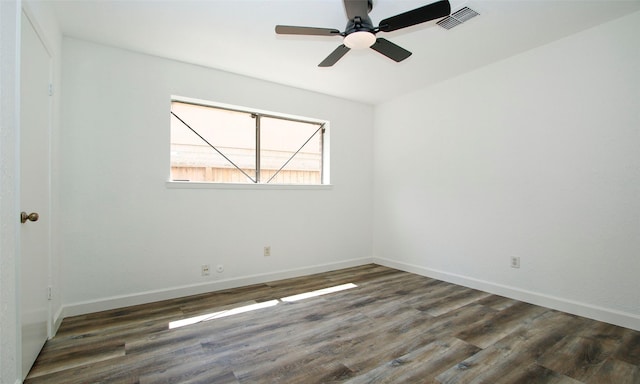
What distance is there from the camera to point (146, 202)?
10.2 ft

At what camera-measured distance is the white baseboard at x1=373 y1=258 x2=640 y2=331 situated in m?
2.55

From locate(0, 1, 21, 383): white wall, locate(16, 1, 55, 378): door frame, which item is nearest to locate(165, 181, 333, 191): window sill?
locate(16, 1, 55, 378): door frame

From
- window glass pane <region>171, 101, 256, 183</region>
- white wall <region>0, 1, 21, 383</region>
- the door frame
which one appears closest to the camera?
white wall <region>0, 1, 21, 383</region>

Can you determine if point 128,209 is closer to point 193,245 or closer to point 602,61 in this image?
point 193,245

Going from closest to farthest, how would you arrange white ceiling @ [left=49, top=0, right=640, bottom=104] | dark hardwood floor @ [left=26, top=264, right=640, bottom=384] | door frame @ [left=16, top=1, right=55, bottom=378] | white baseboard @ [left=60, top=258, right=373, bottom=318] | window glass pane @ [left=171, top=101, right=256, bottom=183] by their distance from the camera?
1. door frame @ [left=16, top=1, right=55, bottom=378]
2. dark hardwood floor @ [left=26, top=264, right=640, bottom=384]
3. white ceiling @ [left=49, top=0, right=640, bottom=104]
4. white baseboard @ [left=60, top=258, right=373, bottom=318]
5. window glass pane @ [left=171, top=101, right=256, bottom=183]

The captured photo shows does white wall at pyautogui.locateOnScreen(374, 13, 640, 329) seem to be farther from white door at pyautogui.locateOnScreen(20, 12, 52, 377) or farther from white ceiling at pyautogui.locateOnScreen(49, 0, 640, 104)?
white door at pyautogui.locateOnScreen(20, 12, 52, 377)

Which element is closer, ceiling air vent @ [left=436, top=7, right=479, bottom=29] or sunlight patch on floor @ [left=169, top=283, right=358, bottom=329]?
ceiling air vent @ [left=436, top=7, right=479, bottom=29]

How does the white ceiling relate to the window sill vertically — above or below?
above

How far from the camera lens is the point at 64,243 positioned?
2752mm

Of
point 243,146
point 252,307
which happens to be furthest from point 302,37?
point 252,307

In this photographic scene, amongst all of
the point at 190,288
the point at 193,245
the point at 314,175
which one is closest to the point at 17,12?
the point at 193,245

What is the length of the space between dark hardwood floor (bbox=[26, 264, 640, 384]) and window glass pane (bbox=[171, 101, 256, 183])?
1396 millimetres

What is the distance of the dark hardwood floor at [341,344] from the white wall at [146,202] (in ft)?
1.14

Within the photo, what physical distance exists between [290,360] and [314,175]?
2841 millimetres
